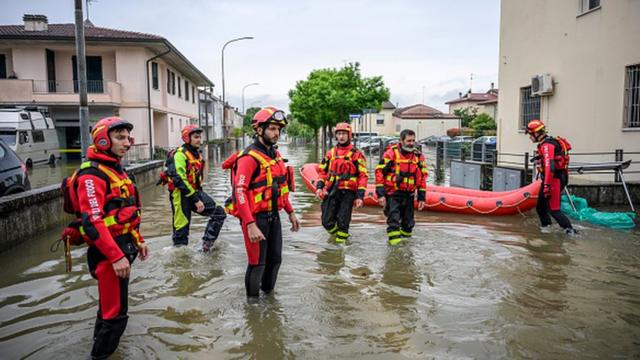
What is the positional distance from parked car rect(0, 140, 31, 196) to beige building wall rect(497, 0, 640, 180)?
41.7 feet

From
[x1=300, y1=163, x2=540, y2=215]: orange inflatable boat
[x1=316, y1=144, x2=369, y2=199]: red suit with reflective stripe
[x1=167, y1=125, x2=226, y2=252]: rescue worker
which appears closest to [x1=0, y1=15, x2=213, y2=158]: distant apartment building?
[x1=300, y1=163, x2=540, y2=215]: orange inflatable boat

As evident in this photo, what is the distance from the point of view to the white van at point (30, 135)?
61.2ft

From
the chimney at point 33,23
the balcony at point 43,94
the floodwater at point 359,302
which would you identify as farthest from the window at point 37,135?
the floodwater at point 359,302

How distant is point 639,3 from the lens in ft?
36.0

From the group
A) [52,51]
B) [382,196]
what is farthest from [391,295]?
[52,51]

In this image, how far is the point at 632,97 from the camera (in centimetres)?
1147

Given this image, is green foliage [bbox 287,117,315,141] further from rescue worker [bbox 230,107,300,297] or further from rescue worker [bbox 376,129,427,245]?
rescue worker [bbox 230,107,300,297]

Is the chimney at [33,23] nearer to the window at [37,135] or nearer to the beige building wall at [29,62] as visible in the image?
the beige building wall at [29,62]

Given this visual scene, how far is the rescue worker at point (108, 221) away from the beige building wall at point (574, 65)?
1167cm

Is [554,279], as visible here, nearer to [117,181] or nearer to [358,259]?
[358,259]

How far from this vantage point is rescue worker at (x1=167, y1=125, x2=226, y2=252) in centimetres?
648

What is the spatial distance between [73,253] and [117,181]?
4.34 m

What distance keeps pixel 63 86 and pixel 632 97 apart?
86.2 feet

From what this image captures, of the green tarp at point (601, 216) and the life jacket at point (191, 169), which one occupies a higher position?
the life jacket at point (191, 169)
